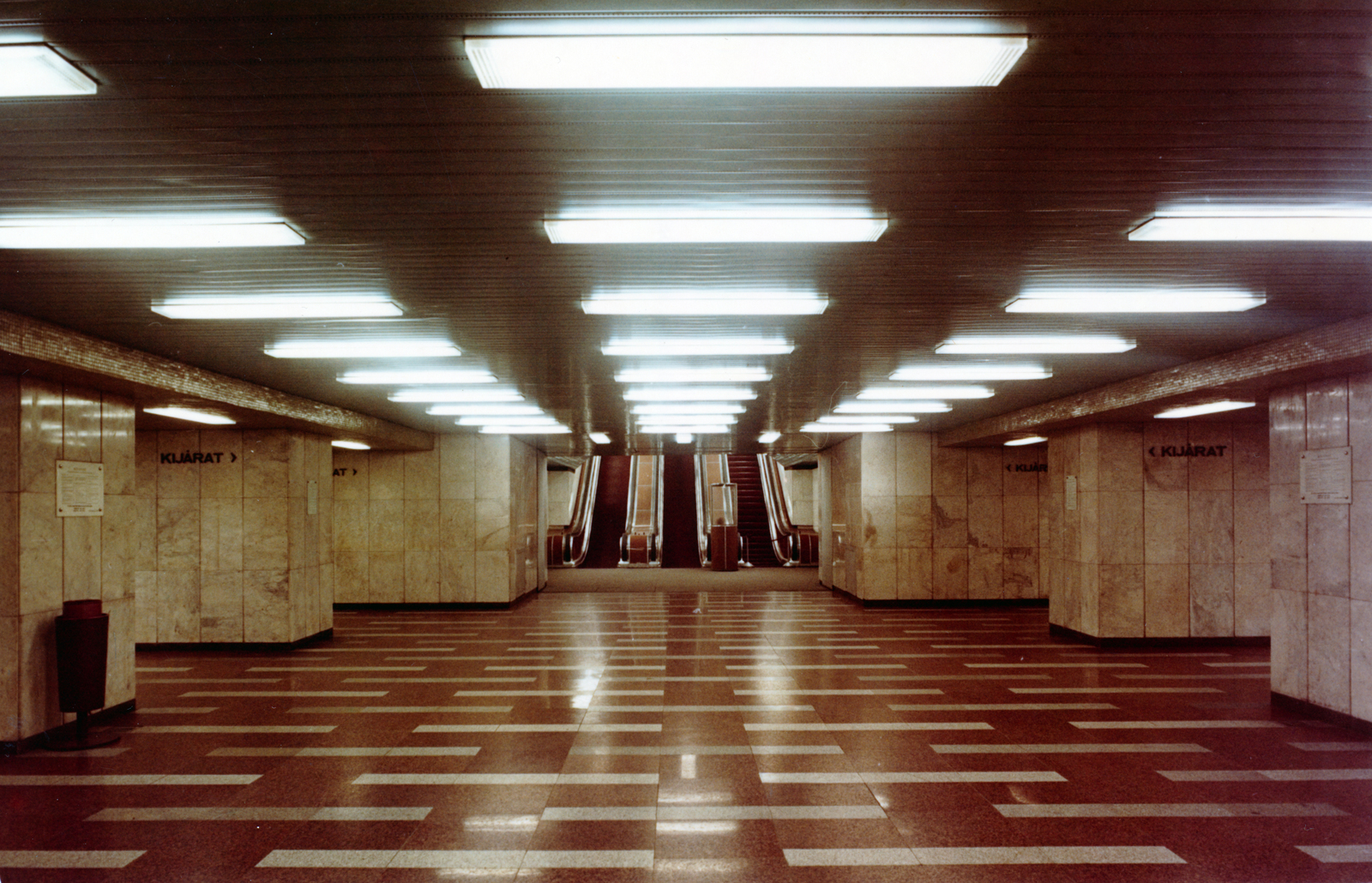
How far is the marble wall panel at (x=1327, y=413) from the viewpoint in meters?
6.37

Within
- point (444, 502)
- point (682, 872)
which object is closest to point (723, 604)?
point (444, 502)

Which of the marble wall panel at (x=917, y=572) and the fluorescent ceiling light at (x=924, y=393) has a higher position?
the fluorescent ceiling light at (x=924, y=393)

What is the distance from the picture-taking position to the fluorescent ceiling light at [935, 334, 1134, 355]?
6328mm

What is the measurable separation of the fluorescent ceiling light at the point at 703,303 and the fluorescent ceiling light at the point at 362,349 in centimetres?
190

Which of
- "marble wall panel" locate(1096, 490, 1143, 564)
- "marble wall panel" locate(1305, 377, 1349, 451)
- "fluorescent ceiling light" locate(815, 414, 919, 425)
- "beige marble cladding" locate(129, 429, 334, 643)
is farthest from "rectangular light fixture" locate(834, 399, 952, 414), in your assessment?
"beige marble cladding" locate(129, 429, 334, 643)

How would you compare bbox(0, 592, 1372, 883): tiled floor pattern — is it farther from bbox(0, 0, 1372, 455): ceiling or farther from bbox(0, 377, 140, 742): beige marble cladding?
bbox(0, 0, 1372, 455): ceiling

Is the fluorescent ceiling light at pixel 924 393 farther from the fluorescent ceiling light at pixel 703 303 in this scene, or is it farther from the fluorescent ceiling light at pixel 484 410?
the fluorescent ceiling light at pixel 484 410

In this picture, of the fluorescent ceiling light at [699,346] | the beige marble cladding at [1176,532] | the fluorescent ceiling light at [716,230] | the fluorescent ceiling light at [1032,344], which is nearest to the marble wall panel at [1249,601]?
the beige marble cladding at [1176,532]

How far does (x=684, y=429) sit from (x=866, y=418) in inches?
131

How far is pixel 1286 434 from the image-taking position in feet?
23.0

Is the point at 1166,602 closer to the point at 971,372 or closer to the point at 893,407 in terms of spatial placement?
the point at 893,407

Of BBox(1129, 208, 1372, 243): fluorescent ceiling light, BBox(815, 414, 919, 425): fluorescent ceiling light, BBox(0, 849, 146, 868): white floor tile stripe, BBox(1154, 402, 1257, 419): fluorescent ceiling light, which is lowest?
BBox(0, 849, 146, 868): white floor tile stripe

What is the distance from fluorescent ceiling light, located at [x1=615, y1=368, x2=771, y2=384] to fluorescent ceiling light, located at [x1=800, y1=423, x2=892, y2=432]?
4.53 metres

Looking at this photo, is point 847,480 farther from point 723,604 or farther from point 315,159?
point 315,159
